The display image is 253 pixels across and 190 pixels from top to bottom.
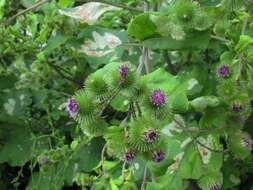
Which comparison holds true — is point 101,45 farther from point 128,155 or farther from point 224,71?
point 128,155

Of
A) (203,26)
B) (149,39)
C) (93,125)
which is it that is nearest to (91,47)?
(149,39)

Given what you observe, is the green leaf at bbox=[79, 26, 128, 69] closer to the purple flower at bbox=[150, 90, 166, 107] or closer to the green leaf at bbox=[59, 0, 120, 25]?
the green leaf at bbox=[59, 0, 120, 25]

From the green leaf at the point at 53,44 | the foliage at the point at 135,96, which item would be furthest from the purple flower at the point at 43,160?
the green leaf at the point at 53,44

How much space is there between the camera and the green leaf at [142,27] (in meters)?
1.32

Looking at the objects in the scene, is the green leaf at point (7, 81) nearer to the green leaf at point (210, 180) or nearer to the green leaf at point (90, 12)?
the green leaf at point (90, 12)

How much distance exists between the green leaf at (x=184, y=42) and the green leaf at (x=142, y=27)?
0.02 m

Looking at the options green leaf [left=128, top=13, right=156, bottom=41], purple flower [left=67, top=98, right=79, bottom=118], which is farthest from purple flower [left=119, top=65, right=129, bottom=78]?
green leaf [left=128, top=13, right=156, bottom=41]

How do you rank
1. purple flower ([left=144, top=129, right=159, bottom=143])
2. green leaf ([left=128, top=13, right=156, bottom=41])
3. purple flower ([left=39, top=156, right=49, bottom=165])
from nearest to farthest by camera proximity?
purple flower ([left=144, top=129, right=159, bottom=143]) → green leaf ([left=128, top=13, right=156, bottom=41]) → purple flower ([left=39, top=156, right=49, bottom=165])

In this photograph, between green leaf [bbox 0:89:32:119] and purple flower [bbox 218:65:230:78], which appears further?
green leaf [bbox 0:89:32:119]

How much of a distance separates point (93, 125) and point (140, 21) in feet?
1.05

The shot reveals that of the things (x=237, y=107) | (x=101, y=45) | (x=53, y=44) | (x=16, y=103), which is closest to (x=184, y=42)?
(x=237, y=107)

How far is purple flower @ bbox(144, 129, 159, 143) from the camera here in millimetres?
1034

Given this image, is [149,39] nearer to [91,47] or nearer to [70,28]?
[91,47]

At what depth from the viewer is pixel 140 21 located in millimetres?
1321
